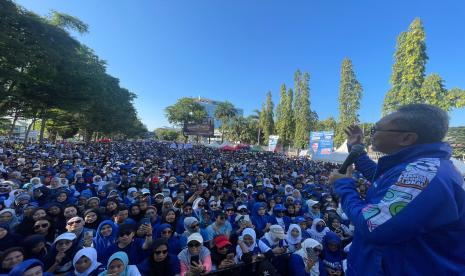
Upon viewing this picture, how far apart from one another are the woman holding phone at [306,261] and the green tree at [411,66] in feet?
53.0

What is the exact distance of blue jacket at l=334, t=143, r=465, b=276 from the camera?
1024 mm

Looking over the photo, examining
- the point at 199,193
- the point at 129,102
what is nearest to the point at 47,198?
the point at 199,193

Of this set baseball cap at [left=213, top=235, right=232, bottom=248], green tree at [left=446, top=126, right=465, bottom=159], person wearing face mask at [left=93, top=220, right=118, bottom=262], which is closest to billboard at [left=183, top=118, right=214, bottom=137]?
person wearing face mask at [left=93, top=220, right=118, bottom=262]

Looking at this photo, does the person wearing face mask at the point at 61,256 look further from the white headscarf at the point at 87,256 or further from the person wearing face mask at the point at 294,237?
the person wearing face mask at the point at 294,237

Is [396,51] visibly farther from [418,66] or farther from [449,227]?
[449,227]

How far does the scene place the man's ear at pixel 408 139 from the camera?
1.29 metres

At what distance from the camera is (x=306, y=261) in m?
3.73

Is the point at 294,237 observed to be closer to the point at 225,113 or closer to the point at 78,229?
the point at 78,229

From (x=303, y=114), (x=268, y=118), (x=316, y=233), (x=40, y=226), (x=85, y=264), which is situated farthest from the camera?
(x=268, y=118)

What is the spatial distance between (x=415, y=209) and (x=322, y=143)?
1913cm

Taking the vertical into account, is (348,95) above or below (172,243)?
above

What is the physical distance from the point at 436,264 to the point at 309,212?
628 cm

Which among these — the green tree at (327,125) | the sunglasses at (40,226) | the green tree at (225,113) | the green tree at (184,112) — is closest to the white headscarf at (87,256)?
the sunglasses at (40,226)

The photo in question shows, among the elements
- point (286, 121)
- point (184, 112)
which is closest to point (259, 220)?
point (286, 121)
